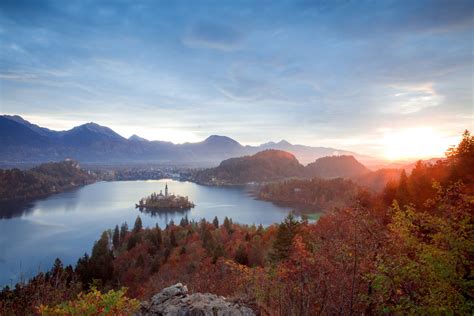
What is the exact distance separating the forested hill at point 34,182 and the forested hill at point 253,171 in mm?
57199

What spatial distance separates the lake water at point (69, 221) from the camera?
1395 inches

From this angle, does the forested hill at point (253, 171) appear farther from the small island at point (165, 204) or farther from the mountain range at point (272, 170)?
the small island at point (165, 204)

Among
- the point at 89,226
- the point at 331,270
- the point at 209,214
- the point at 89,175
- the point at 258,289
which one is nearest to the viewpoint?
the point at 331,270

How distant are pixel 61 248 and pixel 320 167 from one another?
5042 inches

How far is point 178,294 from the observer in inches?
229

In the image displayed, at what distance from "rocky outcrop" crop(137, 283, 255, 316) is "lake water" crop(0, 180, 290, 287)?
2004cm

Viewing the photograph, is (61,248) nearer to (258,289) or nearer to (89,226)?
(89,226)

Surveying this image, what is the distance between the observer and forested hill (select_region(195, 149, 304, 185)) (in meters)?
141

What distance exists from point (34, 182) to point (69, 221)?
5562 cm

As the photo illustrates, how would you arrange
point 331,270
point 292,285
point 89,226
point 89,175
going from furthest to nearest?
1. point 89,175
2. point 89,226
3. point 292,285
4. point 331,270

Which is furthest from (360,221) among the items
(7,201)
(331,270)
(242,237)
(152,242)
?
(7,201)

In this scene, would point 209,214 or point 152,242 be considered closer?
point 152,242

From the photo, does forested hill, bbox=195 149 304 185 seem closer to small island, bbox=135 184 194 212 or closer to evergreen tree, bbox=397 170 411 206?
small island, bbox=135 184 194 212

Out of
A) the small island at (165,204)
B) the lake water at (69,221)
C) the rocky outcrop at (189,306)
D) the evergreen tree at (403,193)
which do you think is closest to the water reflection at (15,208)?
the lake water at (69,221)
